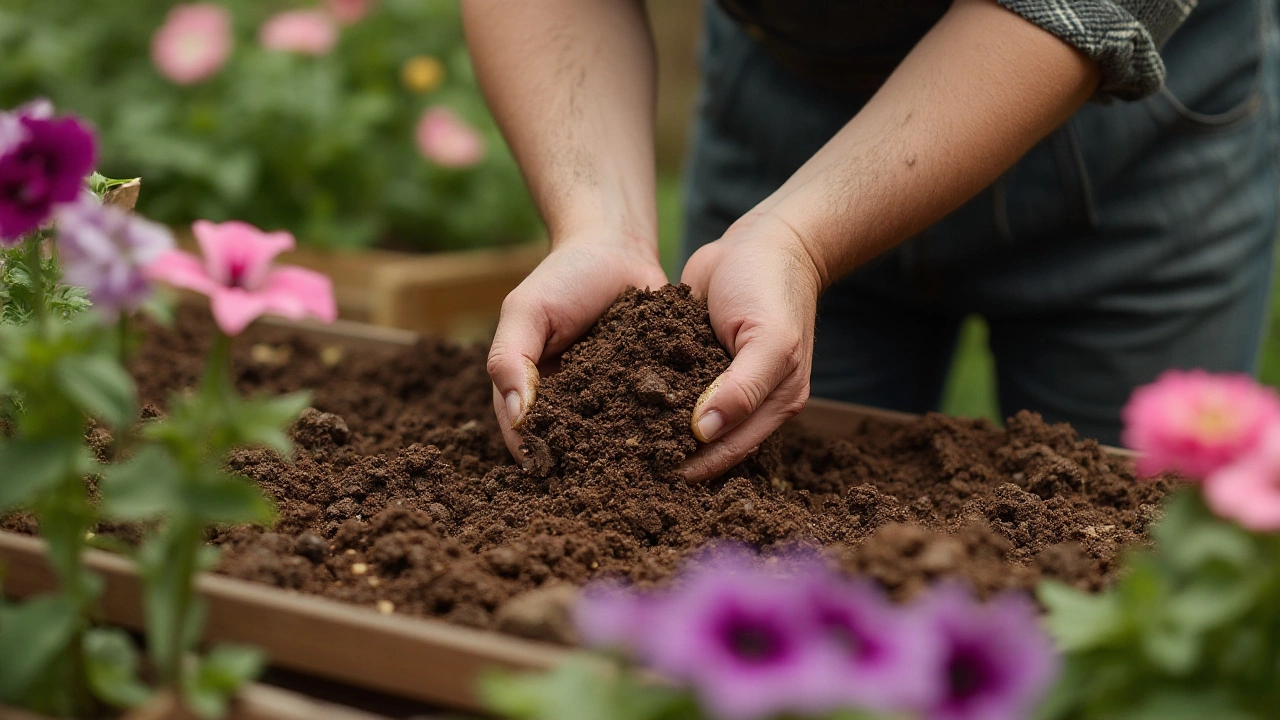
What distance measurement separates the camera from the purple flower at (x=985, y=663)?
64 centimetres

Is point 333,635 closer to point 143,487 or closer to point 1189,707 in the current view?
point 143,487

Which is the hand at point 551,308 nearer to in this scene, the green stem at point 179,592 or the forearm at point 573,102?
the forearm at point 573,102

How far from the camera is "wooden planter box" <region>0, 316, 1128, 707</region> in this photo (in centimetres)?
86

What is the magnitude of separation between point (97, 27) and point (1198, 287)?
3.14m

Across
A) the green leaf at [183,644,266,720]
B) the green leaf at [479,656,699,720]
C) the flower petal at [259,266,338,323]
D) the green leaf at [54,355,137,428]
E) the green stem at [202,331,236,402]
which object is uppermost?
the flower petal at [259,266,338,323]

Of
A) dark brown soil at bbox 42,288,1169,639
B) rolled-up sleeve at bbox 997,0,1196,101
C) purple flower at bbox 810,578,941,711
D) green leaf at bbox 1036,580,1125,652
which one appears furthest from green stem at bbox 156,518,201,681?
rolled-up sleeve at bbox 997,0,1196,101

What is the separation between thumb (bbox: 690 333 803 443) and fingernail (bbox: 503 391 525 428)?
0.71ft

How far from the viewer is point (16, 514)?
1173mm

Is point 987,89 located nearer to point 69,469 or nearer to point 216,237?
point 216,237

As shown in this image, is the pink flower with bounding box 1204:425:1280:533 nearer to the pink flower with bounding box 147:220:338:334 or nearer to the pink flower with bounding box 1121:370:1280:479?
the pink flower with bounding box 1121:370:1280:479

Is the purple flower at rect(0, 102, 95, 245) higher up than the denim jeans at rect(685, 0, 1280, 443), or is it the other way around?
the purple flower at rect(0, 102, 95, 245)

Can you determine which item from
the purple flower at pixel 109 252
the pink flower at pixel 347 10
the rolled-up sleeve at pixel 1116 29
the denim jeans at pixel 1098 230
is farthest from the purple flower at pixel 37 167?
the pink flower at pixel 347 10

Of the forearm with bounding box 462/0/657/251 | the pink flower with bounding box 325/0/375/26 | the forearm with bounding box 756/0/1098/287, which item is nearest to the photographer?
the forearm with bounding box 756/0/1098/287

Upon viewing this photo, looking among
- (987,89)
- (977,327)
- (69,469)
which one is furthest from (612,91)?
(977,327)
